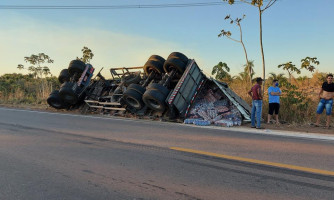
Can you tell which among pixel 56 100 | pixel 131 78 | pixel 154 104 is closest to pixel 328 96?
pixel 154 104

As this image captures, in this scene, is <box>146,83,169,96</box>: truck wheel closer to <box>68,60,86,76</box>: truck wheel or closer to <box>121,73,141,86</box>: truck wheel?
<box>121,73,141,86</box>: truck wheel

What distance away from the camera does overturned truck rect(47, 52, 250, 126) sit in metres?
10.4

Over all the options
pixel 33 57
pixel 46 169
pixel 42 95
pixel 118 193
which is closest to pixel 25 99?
pixel 42 95

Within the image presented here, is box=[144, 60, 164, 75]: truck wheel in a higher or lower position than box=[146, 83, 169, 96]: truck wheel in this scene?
higher

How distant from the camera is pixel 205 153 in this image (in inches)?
199

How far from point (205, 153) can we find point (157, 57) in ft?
26.9

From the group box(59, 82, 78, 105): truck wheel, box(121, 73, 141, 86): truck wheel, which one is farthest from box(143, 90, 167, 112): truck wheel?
box(59, 82, 78, 105): truck wheel

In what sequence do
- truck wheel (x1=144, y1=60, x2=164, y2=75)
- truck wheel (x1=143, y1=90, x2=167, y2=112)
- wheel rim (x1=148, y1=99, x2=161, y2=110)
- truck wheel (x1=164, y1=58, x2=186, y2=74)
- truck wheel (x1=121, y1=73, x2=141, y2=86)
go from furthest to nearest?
truck wheel (x1=121, y1=73, x2=141, y2=86), truck wheel (x1=144, y1=60, x2=164, y2=75), truck wheel (x1=164, y1=58, x2=186, y2=74), wheel rim (x1=148, y1=99, x2=161, y2=110), truck wheel (x1=143, y1=90, x2=167, y2=112)

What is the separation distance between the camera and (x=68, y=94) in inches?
559

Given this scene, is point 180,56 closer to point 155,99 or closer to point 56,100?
point 155,99

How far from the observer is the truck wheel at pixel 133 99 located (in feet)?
37.2

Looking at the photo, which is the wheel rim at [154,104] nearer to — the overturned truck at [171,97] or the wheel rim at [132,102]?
the overturned truck at [171,97]

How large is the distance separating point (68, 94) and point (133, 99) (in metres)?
4.76

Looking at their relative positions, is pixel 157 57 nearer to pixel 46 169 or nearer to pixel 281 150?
pixel 281 150
